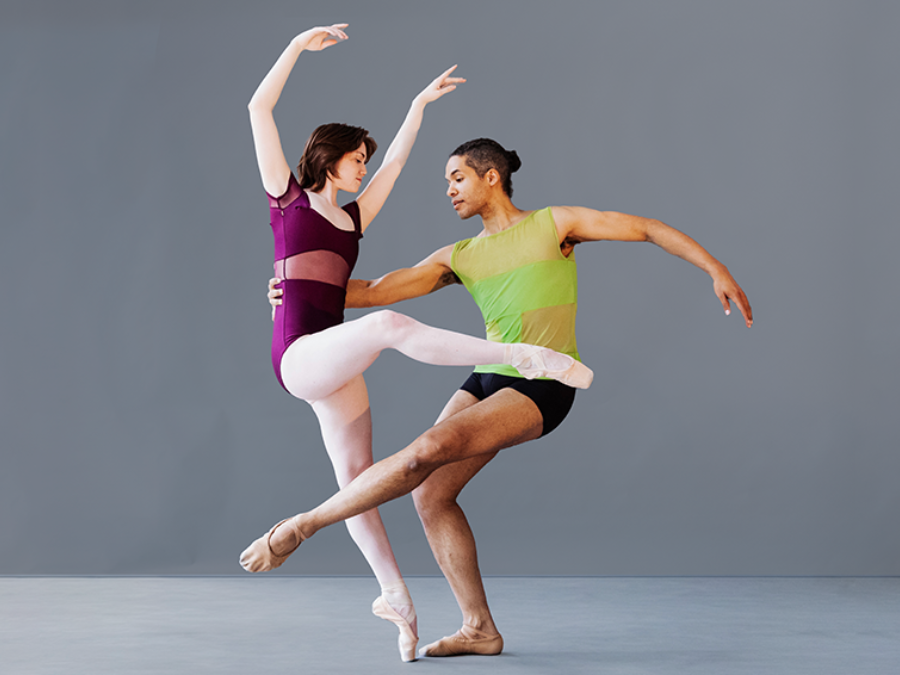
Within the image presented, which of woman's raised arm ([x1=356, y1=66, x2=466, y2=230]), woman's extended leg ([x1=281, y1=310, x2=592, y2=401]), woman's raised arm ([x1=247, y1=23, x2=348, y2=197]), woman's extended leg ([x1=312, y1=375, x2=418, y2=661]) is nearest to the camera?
woman's extended leg ([x1=281, y1=310, x2=592, y2=401])

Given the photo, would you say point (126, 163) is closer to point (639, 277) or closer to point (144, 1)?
point (144, 1)

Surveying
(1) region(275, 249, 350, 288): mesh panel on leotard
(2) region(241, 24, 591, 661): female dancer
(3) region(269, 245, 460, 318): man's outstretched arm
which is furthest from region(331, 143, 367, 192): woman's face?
(3) region(269, 245, 460, 318): man's outstretched arm

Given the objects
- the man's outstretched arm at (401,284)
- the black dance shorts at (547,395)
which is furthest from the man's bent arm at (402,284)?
the black dance shorts at (547,395)

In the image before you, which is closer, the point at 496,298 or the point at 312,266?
the point at 312,266

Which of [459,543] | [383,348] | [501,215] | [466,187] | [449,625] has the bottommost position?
[449,625]

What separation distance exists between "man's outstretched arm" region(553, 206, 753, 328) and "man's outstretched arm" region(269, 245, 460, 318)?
0.48 meters

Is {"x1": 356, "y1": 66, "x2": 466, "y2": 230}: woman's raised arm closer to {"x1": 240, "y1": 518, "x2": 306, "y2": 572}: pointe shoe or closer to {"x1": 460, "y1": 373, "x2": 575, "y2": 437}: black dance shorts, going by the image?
{"x1": 460, "y1": 373, "x2": 575, "y2": 437}: black dance shorts

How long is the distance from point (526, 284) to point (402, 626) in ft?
4.16

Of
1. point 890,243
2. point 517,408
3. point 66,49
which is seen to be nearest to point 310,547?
point 517,408

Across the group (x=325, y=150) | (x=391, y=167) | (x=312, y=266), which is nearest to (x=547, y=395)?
(x=312, y=266)

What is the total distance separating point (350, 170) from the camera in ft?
10.3

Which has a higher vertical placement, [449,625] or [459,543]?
[459,543]

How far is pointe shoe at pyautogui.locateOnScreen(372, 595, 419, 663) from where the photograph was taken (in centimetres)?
304

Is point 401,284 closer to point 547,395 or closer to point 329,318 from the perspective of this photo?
point 329,318
